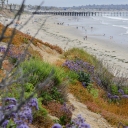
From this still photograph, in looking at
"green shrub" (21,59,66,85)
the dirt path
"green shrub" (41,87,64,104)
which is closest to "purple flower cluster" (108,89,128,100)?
the dirt path

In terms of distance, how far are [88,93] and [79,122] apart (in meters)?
5.31

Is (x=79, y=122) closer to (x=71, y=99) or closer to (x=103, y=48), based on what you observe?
(x=71, y=99)

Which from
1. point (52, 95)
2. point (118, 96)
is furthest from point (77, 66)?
point (52, 95)

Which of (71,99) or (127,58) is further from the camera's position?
(127,58)

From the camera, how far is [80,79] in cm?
1116

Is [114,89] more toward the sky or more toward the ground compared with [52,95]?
more toward the ground

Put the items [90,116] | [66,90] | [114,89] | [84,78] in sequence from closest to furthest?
[90,116], [66,90], [84,78], [114,89]

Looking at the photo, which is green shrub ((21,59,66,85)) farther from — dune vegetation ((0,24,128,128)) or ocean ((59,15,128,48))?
ocean ((59,15,128,48))

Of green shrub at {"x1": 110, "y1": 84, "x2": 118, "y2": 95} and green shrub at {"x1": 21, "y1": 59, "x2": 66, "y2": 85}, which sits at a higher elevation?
green shrub at {"x1": 21, "y1": 59, "x2": 66, "y2": 85}

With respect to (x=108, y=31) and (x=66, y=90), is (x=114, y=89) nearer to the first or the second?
(x=66, y=90)

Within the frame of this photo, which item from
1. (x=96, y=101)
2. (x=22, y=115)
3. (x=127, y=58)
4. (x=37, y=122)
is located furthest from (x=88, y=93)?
(x=127, y=58)

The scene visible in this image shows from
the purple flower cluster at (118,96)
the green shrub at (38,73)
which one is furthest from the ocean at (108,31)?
the green shrub at (38,73)

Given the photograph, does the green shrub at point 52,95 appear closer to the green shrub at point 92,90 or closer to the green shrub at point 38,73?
the green shrub at point 38,73

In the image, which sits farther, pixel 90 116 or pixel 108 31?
pixel 108 31
